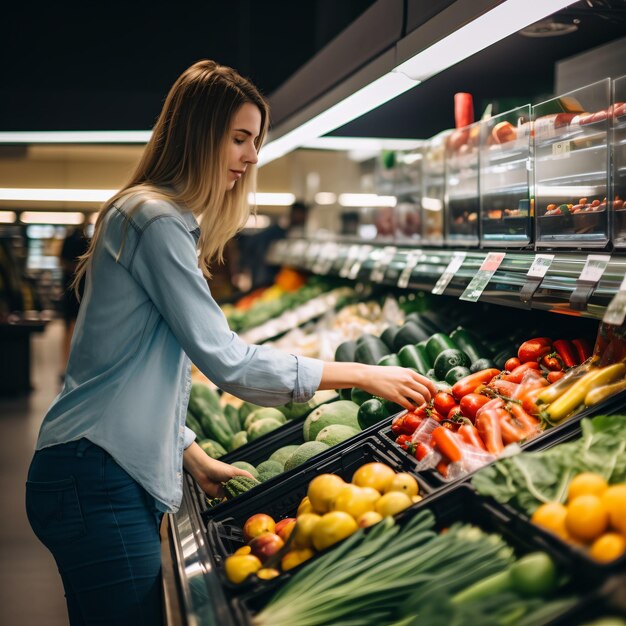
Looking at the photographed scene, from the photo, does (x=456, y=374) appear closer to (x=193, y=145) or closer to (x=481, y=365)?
(x=481, y=365)

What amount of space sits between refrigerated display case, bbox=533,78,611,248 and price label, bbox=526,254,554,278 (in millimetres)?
109

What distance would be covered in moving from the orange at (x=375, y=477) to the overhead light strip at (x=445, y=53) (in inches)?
44.4

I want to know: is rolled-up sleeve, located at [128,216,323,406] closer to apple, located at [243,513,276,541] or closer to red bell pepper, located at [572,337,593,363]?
apple, located at [243,513,276,541]

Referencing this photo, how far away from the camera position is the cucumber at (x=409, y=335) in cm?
322

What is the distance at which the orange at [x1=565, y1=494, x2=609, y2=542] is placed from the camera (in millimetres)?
1321

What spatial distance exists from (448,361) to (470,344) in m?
0.21

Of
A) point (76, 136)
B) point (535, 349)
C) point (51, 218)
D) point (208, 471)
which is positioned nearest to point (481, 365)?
point (535, 349)

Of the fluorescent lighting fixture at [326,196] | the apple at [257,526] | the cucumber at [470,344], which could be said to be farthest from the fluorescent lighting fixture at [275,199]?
the apple at [257,526]

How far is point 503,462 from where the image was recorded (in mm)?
1591

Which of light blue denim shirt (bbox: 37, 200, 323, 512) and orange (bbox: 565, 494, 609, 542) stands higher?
light blue denim shirt (bbox: 37, 200, 323, 512)

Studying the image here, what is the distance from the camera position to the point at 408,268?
328cm

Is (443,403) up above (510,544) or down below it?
above

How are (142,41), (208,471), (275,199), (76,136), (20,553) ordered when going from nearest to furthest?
1. (208,471)
2. (20,553)
3. (76,136)
4. (142,41)
5. (275,199)

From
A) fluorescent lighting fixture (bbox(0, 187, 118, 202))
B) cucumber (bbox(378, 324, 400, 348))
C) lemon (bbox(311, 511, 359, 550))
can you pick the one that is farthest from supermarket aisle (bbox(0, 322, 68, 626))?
fluorescent lighting fixture (bbox(0, 187, 118, 202))
